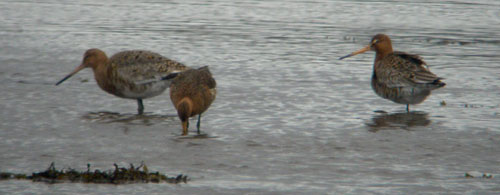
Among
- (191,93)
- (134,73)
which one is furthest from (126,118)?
(191,93)

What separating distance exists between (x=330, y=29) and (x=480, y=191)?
648 inches

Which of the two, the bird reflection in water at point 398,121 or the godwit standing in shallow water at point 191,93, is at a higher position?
the godwit standing in shallow water at point 191,93

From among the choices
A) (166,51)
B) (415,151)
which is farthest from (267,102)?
(166,51)

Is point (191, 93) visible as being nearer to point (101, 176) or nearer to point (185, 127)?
point (185, 127)

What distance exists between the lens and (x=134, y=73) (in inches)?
448

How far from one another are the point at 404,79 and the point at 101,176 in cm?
563

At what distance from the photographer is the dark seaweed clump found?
741 cm

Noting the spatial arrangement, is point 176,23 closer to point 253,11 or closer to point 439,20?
point 253,11

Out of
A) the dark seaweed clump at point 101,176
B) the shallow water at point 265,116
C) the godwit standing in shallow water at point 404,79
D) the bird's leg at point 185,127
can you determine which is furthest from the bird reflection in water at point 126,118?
the godwit standing in shallow water at point 404,79

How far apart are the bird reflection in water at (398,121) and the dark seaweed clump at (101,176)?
12.4 ft

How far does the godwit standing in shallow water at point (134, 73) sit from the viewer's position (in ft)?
37.3

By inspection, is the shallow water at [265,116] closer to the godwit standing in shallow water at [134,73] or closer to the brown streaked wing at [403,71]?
the godwit standing in shallow water at [134,73]

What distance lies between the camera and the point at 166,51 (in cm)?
1841

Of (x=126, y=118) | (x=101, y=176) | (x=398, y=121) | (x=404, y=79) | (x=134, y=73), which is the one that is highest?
(x=134, y=73)
